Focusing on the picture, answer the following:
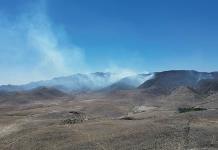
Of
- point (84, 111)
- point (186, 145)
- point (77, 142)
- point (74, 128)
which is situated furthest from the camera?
point (84, 111)

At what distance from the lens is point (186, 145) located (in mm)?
43156

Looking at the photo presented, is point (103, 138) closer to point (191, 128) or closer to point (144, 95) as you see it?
point (191, 128)

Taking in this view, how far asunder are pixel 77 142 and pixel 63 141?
247 cm

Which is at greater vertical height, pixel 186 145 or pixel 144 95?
pixel 144 95

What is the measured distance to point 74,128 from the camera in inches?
2179

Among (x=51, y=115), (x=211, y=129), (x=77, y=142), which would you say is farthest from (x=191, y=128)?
(x=51, y=115)

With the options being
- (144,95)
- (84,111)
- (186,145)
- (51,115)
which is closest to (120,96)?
(144,95)

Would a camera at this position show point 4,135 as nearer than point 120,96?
Yes

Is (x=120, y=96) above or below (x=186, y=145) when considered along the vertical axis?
above

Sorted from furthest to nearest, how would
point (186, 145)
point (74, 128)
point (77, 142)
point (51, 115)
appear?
point (51, 115)
point (74, 128)
point (77, 142)
point (186, 145)

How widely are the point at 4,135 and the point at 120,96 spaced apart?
110 metres

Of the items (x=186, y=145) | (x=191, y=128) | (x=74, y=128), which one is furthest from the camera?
(x=74, y=128)

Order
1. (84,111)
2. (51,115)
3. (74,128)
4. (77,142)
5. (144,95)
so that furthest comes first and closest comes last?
(144,95)
(84,111)
(51,115)
(74,128)
(77,142)

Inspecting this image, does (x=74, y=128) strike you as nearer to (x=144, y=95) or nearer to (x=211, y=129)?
(x=211, y=129)
